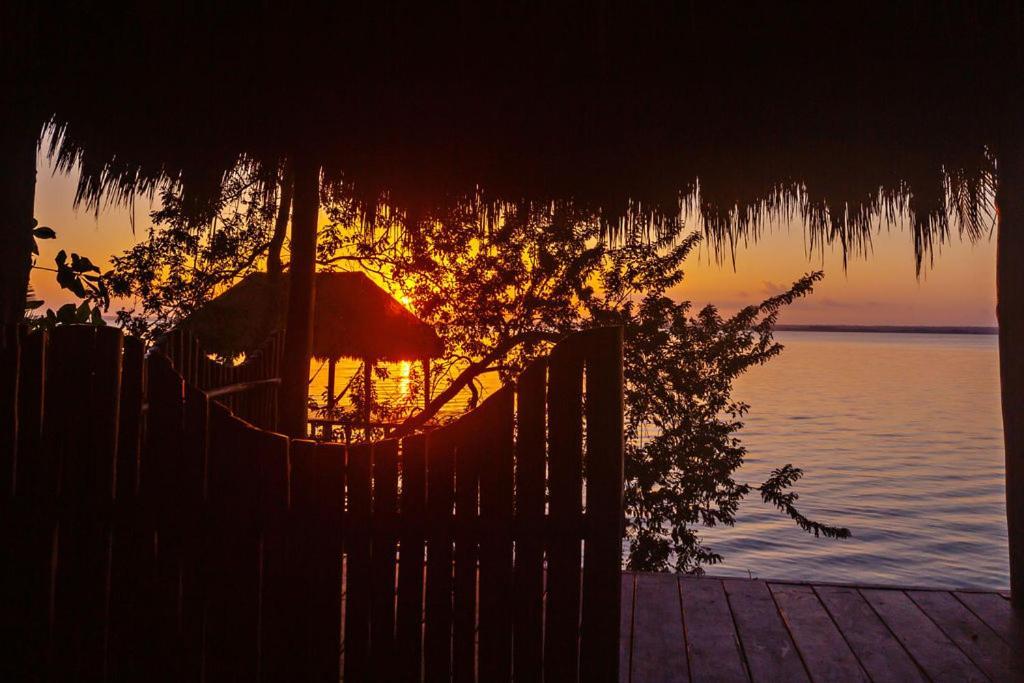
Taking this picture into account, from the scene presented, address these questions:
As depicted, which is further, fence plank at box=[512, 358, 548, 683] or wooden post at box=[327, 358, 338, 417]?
wooden post at box=[327, 358, 338, 417]

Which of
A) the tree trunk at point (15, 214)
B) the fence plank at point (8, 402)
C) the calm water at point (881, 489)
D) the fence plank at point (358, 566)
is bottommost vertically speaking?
the calm water at point (881, 489)

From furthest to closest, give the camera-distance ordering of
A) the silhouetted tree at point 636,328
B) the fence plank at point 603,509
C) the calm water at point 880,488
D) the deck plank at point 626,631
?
the calm water at point 880,488, the silhouetted tree at point 636,328, the deck plank at point 626,631, the fence plank at point 603,509

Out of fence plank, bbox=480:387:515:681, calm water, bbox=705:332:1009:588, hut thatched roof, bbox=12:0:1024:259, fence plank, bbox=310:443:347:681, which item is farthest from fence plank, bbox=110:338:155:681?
calm water, bbox=705:332:1009:588

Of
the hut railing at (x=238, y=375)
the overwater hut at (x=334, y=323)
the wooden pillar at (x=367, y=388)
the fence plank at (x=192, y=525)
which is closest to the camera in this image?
the fence plank at (x=192, y=525)

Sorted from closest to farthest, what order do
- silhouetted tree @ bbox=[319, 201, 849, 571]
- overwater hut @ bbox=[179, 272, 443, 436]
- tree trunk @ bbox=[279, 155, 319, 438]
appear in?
tree trunk @ bbox=[279, 155, 319, 438] → silhouetted tree @ bbox=[319, 201, 849, 571] → overwater hut @ bbox=[179, 272, 443, 436]

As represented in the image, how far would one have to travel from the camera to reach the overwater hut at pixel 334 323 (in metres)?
8.75

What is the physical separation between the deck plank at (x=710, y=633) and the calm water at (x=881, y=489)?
9.18m

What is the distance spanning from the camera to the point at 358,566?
222 centimetres

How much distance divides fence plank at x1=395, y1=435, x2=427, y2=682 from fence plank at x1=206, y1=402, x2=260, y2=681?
1.37 ft

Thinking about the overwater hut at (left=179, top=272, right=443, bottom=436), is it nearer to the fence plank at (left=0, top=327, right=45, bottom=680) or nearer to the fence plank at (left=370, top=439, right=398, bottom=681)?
the fence plank at (left=0, top=327, right=45, bottom=680)

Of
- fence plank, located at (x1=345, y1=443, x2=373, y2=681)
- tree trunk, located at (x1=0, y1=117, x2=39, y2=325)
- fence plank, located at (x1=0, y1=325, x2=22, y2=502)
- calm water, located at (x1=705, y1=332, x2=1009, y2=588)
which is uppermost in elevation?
tree trunk, located at (x1=0, y1=117, x2=39, y2=325)

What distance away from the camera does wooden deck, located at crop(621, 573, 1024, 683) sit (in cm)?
307

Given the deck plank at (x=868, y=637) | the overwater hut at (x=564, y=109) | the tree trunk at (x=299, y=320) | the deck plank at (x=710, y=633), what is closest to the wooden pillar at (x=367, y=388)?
the tree trunk at (x=299, y=320)

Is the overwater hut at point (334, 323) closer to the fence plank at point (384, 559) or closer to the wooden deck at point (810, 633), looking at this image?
the wooden deck at point (810, 633)
